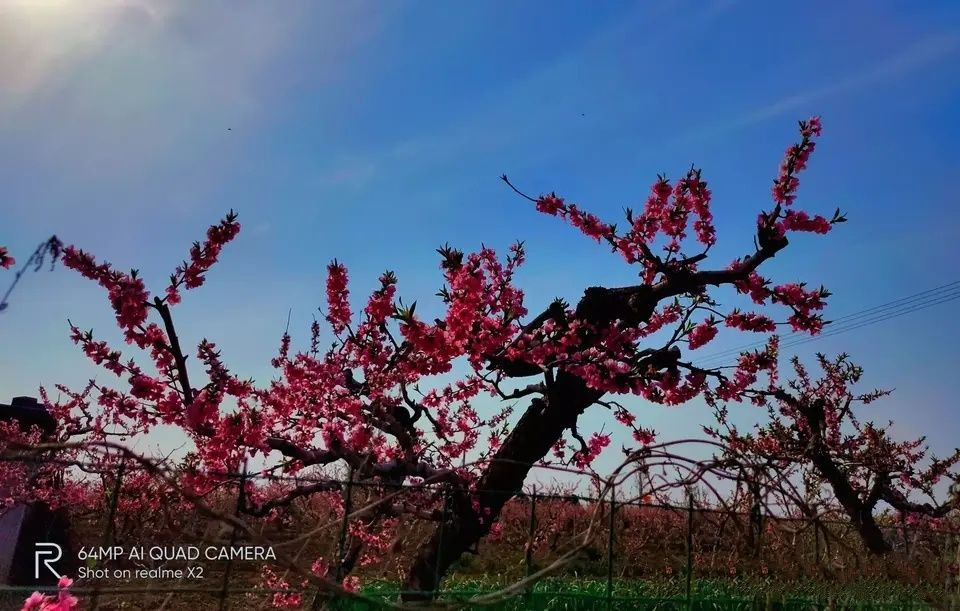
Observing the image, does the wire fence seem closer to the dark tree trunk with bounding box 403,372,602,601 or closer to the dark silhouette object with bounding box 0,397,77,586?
the dark tree trunk with bounding box 403,372,602,601

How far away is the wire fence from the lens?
2.83 meters

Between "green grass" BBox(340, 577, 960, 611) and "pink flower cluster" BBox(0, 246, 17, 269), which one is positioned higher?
"pink flower cluster" BBox(0, 246, 17, 269)

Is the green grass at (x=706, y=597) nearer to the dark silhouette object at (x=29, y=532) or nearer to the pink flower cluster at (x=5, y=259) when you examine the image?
the pink flower cluster at (x=5, y=259)

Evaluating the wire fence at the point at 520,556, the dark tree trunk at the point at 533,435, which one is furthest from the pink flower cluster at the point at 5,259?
the dark tree trunk at the point at 533,435

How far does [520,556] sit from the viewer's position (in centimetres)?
1344

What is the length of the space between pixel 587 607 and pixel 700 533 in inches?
340

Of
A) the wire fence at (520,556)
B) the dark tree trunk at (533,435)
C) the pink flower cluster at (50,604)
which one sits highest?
the dark tree trunk at (533,435)

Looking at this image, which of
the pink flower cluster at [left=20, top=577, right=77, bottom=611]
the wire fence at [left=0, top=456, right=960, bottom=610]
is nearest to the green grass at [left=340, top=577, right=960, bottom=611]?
the wire fence at [left=0, top=456, right=960, bottom=610]

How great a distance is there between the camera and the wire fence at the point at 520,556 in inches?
111

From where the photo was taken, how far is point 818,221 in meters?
7.26

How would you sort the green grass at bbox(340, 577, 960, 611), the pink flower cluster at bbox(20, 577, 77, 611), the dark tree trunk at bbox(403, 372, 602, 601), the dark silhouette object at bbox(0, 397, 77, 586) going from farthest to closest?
1. the dark silhouette object at bbox(0, 397, 77, 586)
2. the dark tree trunk at bbox(403, 372, 602, 601)
3. the green grass at bbox(340, 577, 960, 611)
4. the pink flower cluster at bbox(20, 577, 77, 611)

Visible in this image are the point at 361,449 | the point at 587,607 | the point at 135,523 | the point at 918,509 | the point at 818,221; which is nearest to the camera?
the point at 587,607

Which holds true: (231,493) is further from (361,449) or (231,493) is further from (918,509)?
(918,509)

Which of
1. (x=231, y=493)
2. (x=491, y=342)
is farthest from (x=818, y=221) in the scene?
(x=231, y=493)
